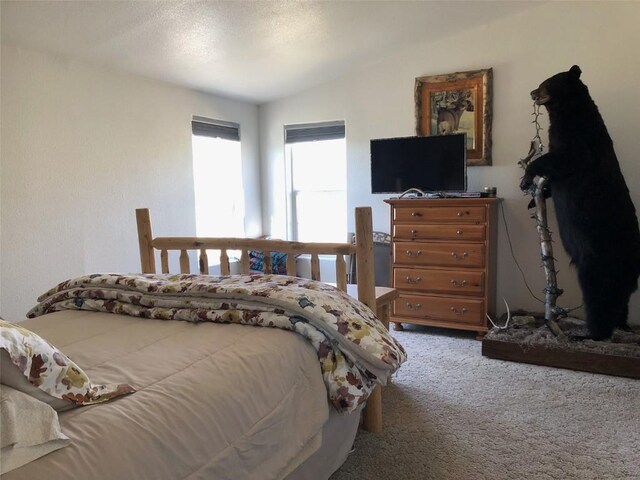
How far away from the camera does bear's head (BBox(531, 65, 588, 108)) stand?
2920 mm

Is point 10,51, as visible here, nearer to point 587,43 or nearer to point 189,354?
point 189,354

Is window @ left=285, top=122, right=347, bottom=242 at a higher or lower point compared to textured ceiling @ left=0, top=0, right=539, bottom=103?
lower

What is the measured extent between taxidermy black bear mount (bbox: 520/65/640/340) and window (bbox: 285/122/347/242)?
2.04 m

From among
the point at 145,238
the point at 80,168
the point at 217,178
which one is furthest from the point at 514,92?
the point at 80,168

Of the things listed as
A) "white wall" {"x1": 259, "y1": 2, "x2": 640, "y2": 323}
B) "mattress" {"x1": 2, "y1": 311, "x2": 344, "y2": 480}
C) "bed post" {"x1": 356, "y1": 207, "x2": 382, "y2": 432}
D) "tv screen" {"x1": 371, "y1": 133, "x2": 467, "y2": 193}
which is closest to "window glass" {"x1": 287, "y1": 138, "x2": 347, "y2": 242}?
"white wall" {"x1": 259, "y1": 2, "x2": 640, "y2": 323}

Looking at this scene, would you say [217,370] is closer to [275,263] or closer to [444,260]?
[444,260]

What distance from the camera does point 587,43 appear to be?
3420 mm

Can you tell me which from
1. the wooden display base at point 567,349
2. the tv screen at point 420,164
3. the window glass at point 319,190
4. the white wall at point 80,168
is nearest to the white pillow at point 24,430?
the white wall at point 80,168

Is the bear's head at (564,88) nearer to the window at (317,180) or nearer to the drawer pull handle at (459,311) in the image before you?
the drawer pull handle at (459,311)

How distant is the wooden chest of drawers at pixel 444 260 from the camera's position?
3414mm

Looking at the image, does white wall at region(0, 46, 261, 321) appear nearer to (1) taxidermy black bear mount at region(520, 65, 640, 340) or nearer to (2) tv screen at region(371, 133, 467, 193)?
(2) tv screen at region(371, 133, 467, 193)

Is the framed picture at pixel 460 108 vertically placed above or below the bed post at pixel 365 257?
above

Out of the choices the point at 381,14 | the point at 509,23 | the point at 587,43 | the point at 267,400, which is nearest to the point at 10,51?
the point at 381,14

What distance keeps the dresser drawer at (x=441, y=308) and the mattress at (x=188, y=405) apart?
193cm
